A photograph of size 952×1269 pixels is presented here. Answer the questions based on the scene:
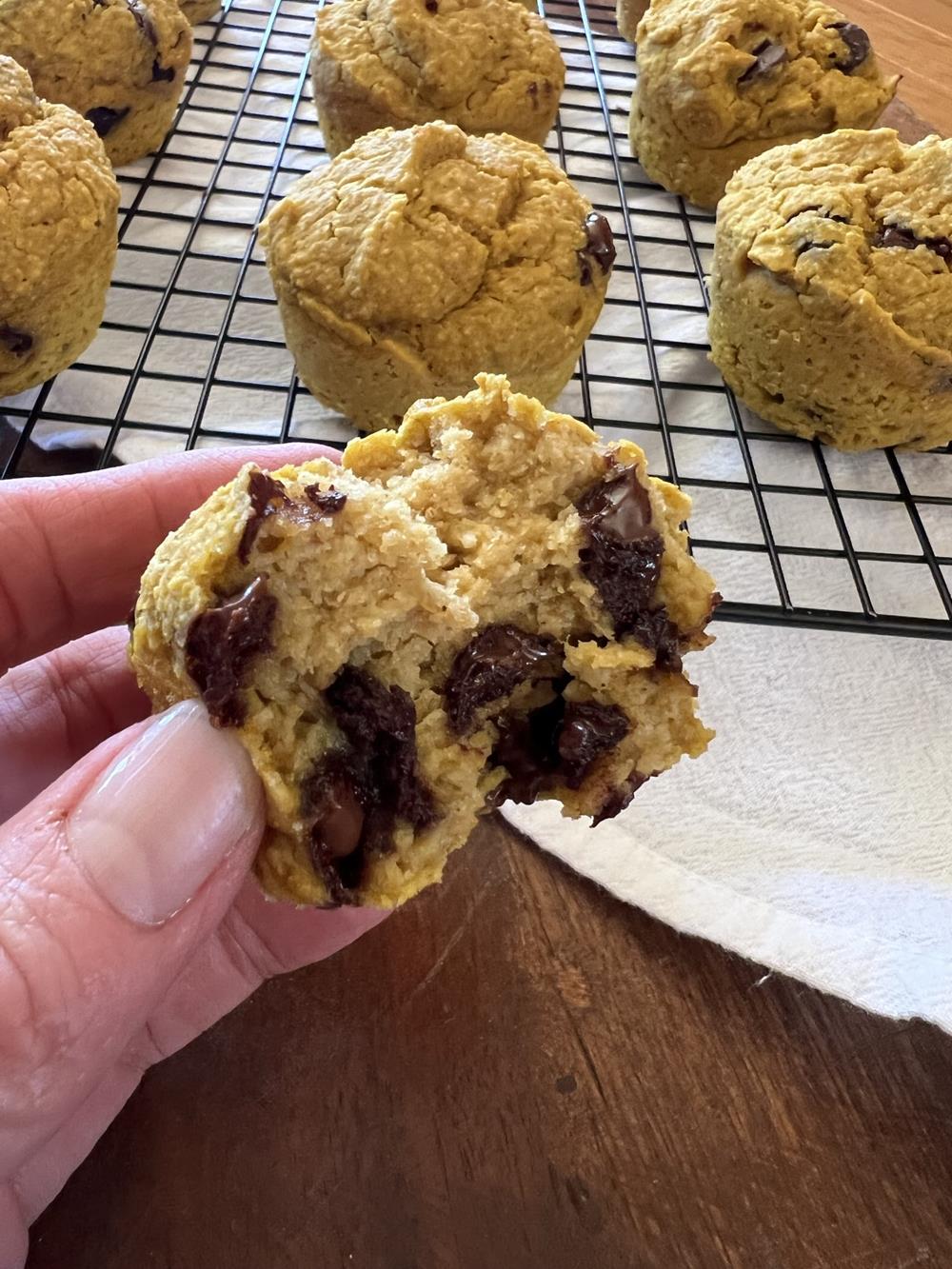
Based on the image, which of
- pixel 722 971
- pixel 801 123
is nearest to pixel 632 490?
pixel 722 971

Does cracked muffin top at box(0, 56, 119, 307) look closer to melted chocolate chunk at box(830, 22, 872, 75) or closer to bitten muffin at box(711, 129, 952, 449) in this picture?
bitten muffin at box(711, 129, 952, 449)

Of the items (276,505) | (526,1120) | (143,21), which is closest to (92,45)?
(143,21)

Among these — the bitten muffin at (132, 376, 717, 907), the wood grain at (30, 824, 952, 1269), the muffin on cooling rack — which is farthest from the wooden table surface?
the muffin on cooling rack

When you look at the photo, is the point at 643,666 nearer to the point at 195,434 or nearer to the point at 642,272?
the point at 195,434

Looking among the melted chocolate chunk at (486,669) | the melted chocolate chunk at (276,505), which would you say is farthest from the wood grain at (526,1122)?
the melted chocolate chunk at (276,505)

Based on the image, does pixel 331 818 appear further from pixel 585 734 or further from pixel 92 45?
pixel 92 45
